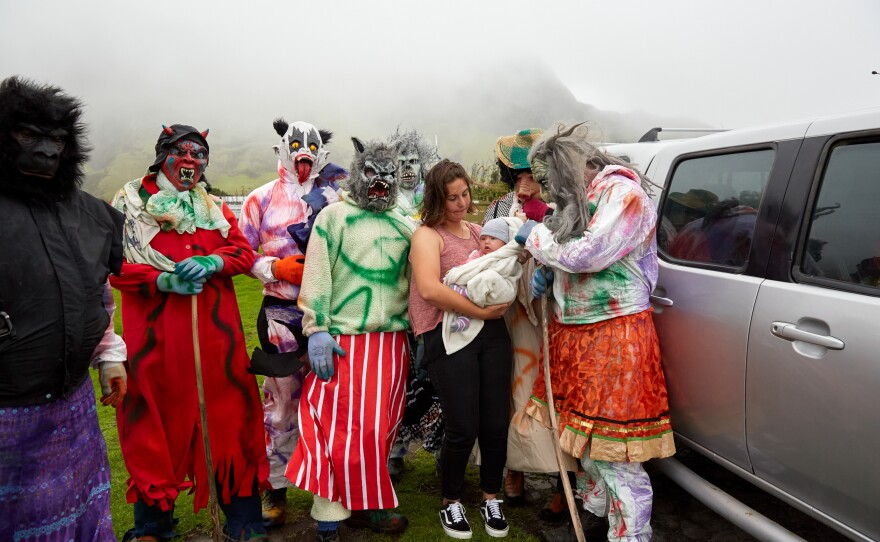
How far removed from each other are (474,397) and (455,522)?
70cm

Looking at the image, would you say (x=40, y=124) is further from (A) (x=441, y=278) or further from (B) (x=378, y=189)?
(A) (x=441, y=278)

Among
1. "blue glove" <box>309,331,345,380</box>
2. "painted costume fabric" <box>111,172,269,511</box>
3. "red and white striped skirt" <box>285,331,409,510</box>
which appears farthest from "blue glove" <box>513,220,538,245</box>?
"painted costume fabric" <box>111,172,269,511</box>

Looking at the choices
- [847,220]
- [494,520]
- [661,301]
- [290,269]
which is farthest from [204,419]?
[847,220]

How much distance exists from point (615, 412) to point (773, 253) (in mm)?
925

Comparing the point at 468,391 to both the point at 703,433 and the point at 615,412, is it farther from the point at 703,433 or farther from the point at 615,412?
the point at 703,433

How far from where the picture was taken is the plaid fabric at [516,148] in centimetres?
355

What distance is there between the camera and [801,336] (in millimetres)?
2020

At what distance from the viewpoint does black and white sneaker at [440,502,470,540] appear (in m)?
2.97

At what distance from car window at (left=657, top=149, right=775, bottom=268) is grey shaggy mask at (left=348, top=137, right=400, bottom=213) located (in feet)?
4.81

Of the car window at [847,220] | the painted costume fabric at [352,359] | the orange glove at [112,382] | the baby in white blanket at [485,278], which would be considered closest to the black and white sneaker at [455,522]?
the painted costume fabric at [352,359]

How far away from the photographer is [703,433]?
8.41 ft

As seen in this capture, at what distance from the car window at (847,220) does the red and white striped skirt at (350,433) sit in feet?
6.40

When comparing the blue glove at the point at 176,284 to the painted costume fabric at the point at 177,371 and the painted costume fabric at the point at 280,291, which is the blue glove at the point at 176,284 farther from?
the painted costume fabric at the point at 280,291

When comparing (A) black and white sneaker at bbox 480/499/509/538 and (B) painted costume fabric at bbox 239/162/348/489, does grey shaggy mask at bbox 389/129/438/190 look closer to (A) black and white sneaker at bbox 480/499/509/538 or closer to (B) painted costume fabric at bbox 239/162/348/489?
(B) painted costume fabric at bbox 239/162/348/489
